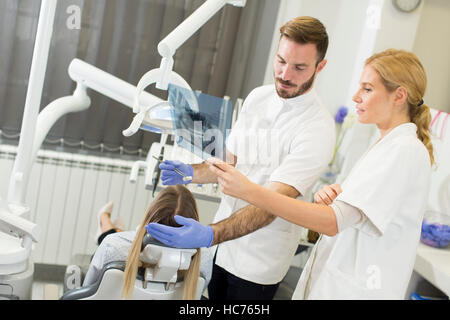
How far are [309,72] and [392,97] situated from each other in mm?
161

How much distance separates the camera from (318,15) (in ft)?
4.63

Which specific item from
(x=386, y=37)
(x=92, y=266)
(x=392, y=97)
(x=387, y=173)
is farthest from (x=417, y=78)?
(x=386, y=37)

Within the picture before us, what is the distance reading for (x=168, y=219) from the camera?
1057 mm

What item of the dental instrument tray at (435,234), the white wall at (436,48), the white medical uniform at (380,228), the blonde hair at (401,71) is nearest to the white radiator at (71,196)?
the white medical uniform at (380,228)

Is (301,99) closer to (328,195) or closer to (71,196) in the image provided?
(328,195)

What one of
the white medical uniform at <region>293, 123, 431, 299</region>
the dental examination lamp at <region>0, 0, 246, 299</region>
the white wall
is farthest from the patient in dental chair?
the white wall

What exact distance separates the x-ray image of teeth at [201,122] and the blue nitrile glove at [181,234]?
0.40 feet

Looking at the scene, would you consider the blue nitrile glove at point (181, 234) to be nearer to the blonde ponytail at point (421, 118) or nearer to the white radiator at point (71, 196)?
the white radiator at point (71, 196)

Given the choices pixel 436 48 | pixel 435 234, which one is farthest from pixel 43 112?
pixel 436 48

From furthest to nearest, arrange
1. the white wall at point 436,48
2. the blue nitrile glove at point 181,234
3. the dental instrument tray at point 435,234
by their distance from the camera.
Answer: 1. the white wall at point 436,48
2. the dental instrument tray at point 435,234
3. the blue nitrile glove at point 181,234

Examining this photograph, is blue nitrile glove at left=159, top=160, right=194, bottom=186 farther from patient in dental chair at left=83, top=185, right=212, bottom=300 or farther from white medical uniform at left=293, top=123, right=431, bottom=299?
white medical uniform at left=293, top=123, right=431, bottom=299

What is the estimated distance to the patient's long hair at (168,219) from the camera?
1006mm

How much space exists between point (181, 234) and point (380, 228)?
344mm
